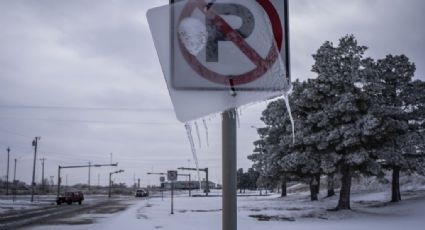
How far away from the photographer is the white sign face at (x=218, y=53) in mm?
1997

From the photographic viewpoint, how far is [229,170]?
2113 mm

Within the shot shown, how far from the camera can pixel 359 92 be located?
2955 centimetres

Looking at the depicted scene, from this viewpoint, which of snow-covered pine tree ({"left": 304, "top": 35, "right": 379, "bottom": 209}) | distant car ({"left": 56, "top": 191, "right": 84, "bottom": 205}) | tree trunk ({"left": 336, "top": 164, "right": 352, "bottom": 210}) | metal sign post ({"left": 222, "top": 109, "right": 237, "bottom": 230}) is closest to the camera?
metal sign post ({"left": 222, "top": 109, "right": 237, "bottom": 230})

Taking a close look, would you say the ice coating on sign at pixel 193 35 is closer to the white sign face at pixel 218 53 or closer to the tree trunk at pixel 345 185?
the white sign face at pixel 218 53

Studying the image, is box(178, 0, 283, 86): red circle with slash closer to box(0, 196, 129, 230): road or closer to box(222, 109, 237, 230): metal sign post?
box(222, 109, 237, 230): metal sign post

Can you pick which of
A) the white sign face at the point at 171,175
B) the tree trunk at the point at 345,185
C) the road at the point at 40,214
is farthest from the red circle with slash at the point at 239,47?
the white sign face at the point at 171,175

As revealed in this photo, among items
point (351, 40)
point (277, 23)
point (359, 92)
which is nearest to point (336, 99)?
point (359, 92)

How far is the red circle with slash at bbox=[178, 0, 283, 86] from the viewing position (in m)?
2.00

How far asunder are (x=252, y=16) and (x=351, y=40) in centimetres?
2984

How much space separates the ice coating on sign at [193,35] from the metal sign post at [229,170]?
310 millimetres

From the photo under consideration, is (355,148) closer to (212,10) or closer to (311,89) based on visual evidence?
(311,89)

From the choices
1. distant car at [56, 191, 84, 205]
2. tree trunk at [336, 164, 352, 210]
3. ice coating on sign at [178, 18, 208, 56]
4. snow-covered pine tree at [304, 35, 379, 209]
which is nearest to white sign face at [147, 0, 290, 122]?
ice coating on sign at [178, 18, 208, 56]

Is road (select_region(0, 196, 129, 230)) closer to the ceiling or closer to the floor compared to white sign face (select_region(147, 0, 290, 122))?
closer to the floor

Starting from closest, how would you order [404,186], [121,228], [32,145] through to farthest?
[121,228] < [404,186] < [32,145]
